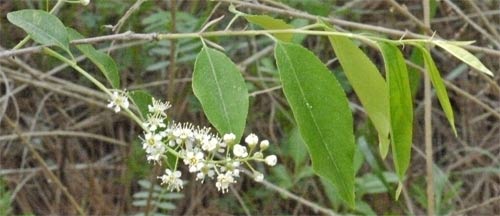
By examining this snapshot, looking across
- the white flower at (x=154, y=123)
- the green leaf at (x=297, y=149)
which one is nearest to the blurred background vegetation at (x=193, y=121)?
the green leaf at (x=297, y=149)

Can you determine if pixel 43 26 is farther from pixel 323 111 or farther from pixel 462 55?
pixel 462 55

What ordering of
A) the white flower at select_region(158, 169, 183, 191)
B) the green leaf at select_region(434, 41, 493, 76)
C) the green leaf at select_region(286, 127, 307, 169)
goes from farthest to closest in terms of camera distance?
the green leaf at select_region(286, 127, 307, 169)
the white flower at select_region(158, 169, 183, 191)
the green leaf at select_region(434, 41, 493, 76)

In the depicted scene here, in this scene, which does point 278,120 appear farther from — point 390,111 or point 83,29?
point 390,111

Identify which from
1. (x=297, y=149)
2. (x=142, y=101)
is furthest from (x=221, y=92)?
(x=297, y=149)

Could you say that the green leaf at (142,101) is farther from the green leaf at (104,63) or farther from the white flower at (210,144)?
the white flower at (210,144)

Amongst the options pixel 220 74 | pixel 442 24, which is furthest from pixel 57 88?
pixel 220 74

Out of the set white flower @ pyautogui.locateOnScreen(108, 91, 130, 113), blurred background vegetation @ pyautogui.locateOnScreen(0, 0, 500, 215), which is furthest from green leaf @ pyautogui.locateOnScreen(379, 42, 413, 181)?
blurred background vegetation @ pyautogui.locateOnScreen(0, 0, 500, 215)

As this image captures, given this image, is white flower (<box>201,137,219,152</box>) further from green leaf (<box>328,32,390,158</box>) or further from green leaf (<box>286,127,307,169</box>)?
green leaf (<box>286,127,307,169</box>)

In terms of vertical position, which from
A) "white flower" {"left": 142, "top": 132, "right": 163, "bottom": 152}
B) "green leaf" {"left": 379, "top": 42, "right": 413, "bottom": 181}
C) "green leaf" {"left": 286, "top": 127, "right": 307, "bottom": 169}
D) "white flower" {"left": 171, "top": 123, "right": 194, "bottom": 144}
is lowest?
"green leaf" {"left": 379, "top": 42, "right": 413, "bottom": 181}
